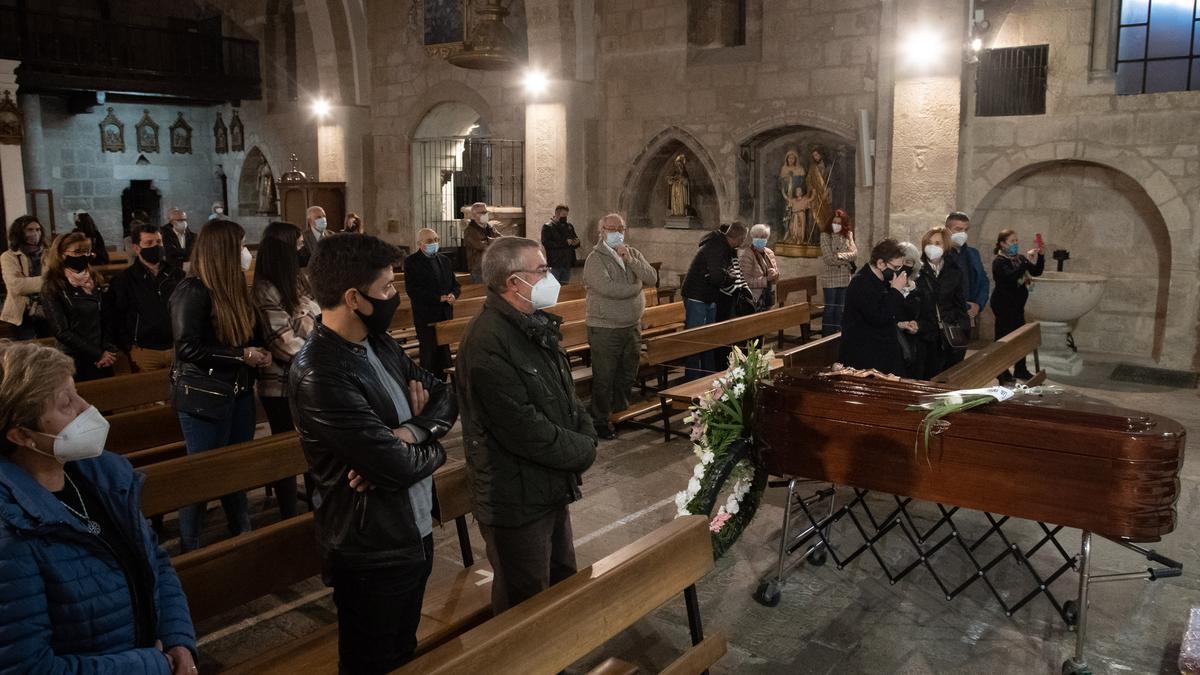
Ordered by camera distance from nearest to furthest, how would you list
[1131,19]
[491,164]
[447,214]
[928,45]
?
[928,45] < [1131,19] < [491,164] < [447,214]

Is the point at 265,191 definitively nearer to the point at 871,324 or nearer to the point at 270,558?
the point at 871,324

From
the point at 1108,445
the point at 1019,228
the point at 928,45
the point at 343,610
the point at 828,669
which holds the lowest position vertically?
the point at 828,669

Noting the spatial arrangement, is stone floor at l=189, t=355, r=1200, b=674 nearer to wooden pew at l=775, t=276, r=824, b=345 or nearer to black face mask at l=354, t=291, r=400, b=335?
black face mask at l=354, t=291, r=400, b=335

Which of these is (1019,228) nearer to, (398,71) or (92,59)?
(398,71)

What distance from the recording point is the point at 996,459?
3.38 meters

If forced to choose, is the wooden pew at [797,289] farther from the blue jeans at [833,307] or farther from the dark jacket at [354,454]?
the dark jacket at [354,454]

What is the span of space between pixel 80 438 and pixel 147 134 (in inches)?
746

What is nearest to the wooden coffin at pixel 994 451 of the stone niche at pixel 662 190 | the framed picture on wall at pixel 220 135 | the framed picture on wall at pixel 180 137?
the stone niche at pixel 662 190

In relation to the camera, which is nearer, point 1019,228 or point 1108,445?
point 1108,445

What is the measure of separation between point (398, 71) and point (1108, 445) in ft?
44.9

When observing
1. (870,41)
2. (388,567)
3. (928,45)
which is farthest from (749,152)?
(388,567)

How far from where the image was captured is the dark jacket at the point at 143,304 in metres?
5.09

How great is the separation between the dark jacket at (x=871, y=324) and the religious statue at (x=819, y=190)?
20.3 feet

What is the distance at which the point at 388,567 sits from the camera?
2.32 metres
